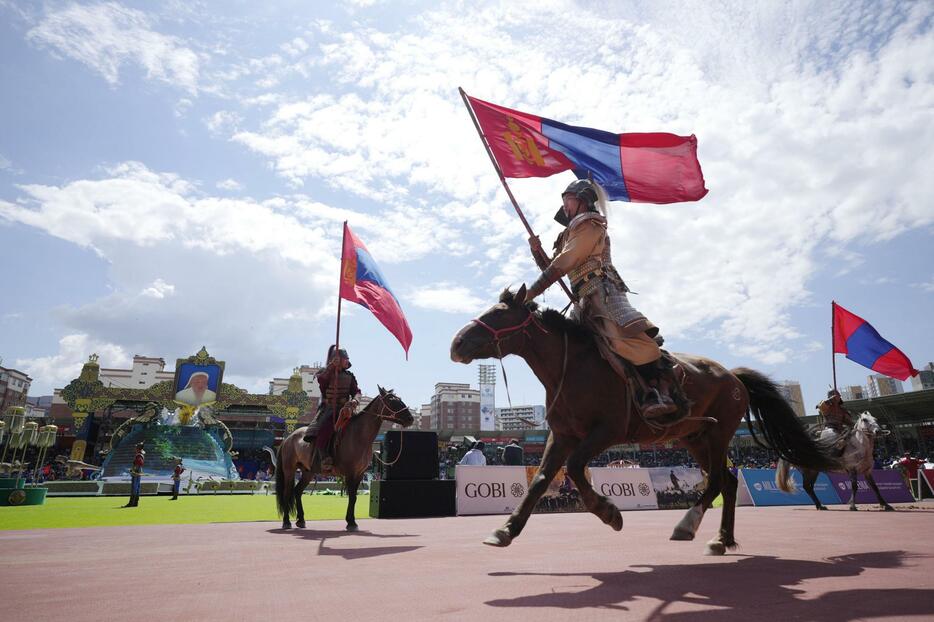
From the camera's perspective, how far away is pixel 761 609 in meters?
2.44

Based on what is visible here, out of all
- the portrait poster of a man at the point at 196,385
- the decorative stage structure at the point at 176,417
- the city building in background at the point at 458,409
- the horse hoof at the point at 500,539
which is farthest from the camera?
the city building in background at the point at 458,409

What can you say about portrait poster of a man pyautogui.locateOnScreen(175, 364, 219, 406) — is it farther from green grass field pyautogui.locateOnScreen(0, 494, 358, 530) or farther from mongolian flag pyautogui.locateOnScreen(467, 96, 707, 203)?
mongolian flag pyautogui.locateOnScreen(467, 96, 707, 203)

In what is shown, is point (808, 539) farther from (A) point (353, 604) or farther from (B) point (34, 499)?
(B) point (34, 499)

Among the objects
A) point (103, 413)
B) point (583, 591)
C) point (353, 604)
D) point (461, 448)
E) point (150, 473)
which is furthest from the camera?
point (103, 413)

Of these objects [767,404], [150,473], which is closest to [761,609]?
[767,404]

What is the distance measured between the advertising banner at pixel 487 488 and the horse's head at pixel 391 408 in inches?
152

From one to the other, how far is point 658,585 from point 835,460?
3820 millimetres

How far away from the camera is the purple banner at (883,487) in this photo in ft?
52.8

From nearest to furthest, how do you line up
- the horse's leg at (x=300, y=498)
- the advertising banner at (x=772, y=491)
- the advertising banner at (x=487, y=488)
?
the horse's leg at (x=300, y=498), the advertising banner at (x=487, y=488), the advertising banner at (x=772, y=491)

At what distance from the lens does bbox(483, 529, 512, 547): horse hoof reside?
137 inches

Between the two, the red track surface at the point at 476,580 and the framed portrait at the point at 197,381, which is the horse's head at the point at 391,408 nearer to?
the red track surface at the point at 476,580

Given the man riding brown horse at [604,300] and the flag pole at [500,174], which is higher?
the flag pole at [500,174]

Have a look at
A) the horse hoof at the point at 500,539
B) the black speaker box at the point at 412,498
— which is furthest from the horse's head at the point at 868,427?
the horse hoof at the point at 500,539

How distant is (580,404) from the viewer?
4.25m
